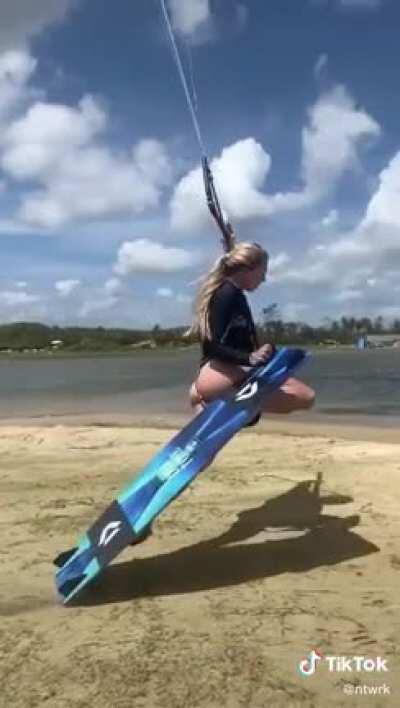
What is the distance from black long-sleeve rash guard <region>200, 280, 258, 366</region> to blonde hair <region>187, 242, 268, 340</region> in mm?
37

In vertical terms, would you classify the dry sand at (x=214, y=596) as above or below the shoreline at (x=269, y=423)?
above

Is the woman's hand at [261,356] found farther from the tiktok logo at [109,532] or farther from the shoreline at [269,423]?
the shoreline at [269,423]

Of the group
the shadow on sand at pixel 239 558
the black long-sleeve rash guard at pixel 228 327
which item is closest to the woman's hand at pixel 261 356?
the black long-sleeve rash guard at pixel 228 327

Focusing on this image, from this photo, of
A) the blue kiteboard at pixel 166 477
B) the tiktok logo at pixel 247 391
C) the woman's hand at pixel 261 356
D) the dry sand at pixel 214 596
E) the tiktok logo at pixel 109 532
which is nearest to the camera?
the dry sand at pixel 214 596

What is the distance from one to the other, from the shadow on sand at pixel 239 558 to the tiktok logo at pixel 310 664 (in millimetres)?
962

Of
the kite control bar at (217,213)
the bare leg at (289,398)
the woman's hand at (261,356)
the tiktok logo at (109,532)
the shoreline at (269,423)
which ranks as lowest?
the shoreline at (269,423)

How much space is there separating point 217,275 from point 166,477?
1.45 m

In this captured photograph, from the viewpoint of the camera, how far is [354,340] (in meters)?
168

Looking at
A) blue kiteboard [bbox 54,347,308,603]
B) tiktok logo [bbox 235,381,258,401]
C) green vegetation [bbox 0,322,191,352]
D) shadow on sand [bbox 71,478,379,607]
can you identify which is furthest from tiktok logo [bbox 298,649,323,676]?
green vegetation [bbox 0,322,191,352]

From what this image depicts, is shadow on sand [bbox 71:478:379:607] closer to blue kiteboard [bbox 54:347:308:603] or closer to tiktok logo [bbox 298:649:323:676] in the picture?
blue kiteboard [bbox 54:347:308:603]

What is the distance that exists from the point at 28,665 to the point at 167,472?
4.79 ft

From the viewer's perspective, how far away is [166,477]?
4.30m

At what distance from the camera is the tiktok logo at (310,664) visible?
9.84ft

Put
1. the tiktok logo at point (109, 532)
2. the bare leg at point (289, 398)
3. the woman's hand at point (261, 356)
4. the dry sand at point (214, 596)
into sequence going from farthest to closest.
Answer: the bare leg at point (289, 398), the woman's hand at point (261, 356), the tiktok logo at point (109, 532), the dry sand at point (214, 596)
